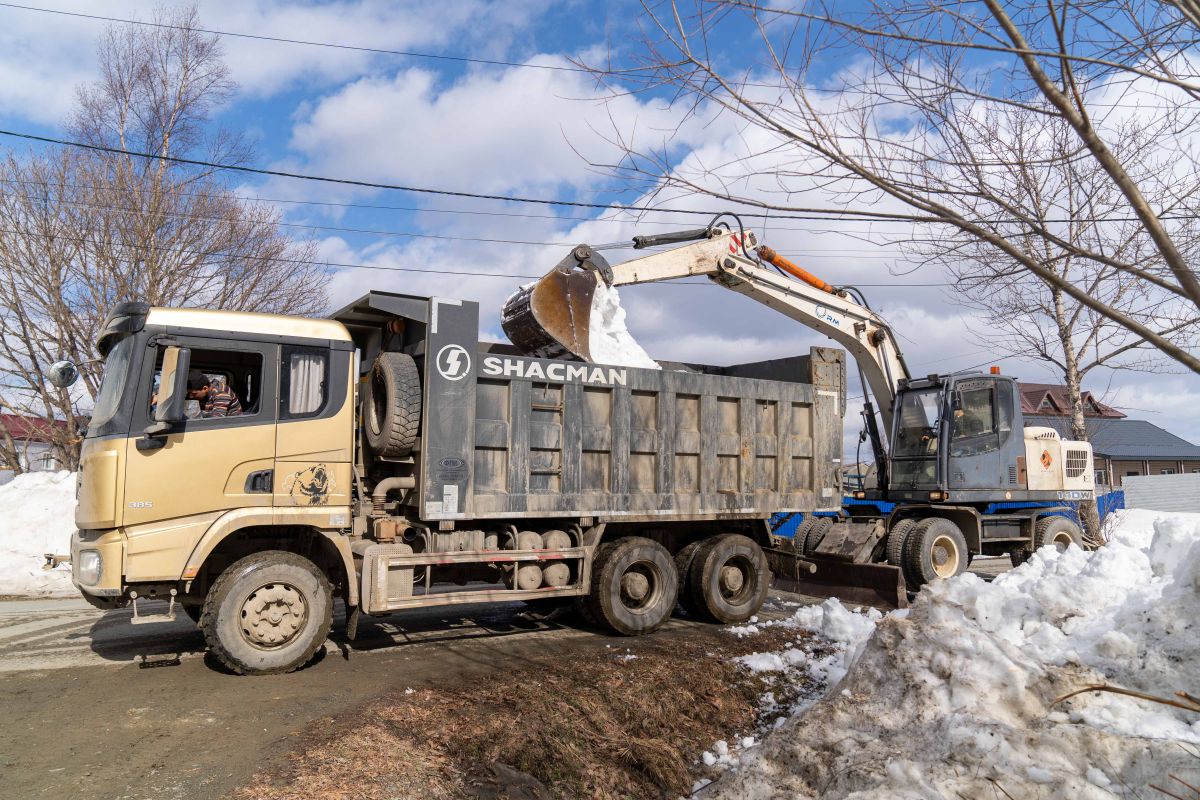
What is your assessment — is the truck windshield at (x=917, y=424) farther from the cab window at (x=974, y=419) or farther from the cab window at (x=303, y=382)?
the cab window at (x=303, y=382)

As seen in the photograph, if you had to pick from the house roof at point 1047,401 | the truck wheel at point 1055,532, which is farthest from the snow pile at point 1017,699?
the house roof at point 1047,401

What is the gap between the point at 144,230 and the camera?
16.5m

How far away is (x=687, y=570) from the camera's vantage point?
348 inches

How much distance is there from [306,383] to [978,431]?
9.59 metres

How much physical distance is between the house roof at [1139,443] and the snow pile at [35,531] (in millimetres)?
42721

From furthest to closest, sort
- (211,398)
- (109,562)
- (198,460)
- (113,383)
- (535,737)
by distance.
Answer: (211,398), (113,383), (198,460), (109,562), (535,737)

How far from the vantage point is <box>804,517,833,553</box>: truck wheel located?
10.5m

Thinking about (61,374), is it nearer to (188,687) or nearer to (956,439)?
(188,687)

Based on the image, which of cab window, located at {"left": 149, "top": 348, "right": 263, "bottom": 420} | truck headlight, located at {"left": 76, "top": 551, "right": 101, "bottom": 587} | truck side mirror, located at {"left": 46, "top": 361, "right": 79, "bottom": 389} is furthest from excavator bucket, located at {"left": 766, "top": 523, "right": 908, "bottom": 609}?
truck side mirror, located at {"left": 46, "top": 361, "right": 79, "bottom": 389}

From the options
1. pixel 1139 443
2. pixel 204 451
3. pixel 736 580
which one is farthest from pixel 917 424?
pixel 1139 443

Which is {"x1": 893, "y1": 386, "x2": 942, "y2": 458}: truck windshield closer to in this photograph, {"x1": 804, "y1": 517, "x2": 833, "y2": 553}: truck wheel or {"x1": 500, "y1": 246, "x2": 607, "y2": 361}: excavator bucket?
{"x1": 804, "y1": 517, "x2": 833, "y2": 553}: truck wheel

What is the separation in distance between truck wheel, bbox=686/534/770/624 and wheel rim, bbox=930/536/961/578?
3.50 m

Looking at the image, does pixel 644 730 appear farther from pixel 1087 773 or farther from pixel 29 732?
pixel 29 732

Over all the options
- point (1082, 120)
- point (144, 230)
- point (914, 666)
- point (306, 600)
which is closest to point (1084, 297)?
point (1082, 120)
